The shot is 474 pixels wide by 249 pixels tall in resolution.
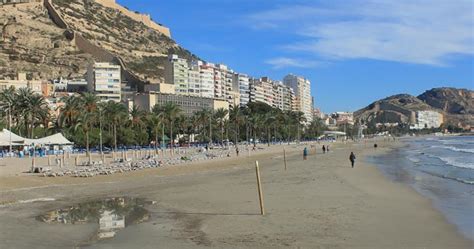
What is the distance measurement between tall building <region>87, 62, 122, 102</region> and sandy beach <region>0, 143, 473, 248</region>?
125149 millimetres

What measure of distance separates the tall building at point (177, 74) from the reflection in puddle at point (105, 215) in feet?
505

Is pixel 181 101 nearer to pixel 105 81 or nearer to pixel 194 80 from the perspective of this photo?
pixel 105 81

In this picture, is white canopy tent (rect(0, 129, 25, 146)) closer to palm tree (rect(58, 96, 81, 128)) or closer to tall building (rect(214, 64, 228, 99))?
palm tree (rect(58, 96, 81, 128))

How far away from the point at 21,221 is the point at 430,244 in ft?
38.2

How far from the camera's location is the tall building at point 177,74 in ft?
568

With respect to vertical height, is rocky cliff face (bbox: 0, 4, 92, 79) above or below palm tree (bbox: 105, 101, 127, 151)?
above

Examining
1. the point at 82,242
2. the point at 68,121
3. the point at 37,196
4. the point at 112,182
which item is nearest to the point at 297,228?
the point at 82,242

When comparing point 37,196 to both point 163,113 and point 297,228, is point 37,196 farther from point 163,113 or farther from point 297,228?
point 163,113

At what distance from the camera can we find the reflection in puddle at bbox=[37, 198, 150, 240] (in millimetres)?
14336

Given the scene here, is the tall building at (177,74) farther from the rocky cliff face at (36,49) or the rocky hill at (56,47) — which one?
the rocky cliff face at (36,49)

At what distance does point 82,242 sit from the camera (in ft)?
39.8

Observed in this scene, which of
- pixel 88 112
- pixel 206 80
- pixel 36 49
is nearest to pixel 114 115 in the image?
pixel 88 112

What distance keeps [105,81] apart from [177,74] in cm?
3218

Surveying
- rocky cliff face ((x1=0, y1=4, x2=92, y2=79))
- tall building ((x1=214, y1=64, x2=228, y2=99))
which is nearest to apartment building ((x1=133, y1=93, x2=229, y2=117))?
tall building ((x1=214, y1=64, x2=228, y2=99))
